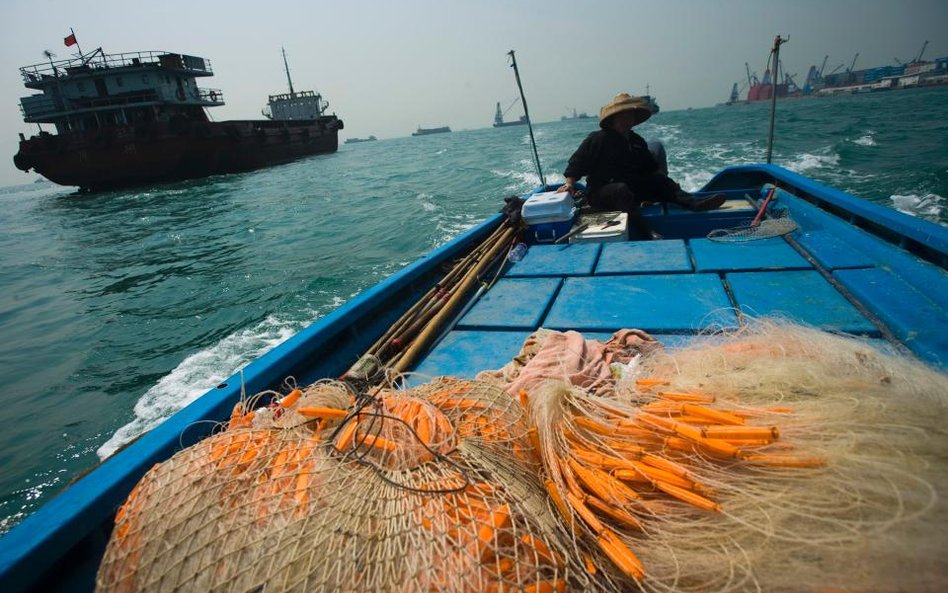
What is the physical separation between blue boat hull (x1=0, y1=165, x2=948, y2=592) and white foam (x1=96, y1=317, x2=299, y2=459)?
303cm

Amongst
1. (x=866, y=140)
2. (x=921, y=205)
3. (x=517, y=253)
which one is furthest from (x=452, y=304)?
(x=866, y=140)

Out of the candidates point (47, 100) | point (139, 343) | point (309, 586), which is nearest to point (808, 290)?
point (309, 586)

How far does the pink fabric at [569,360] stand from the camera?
2154 mm

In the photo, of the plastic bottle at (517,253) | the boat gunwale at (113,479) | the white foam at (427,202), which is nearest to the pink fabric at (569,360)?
the boat gunwale at (113,479)

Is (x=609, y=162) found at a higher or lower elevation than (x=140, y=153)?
lower

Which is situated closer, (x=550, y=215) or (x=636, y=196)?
(x=550, y=215)

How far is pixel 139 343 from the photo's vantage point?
6.90 meters

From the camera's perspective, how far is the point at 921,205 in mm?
9562

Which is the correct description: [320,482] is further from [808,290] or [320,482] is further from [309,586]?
[808,290]

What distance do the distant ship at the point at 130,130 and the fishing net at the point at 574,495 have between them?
3866cm

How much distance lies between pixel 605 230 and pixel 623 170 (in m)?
1.20

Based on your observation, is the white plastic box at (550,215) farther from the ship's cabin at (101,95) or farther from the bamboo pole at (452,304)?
the ship's cabin at (101,95)

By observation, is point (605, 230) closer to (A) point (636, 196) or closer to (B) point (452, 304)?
(A) point (636, 196)

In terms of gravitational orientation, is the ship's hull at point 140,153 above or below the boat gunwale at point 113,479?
above
